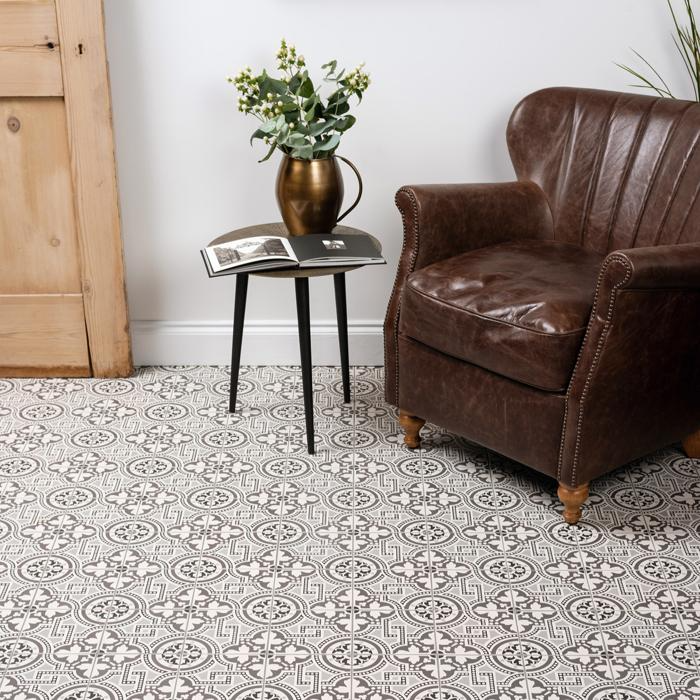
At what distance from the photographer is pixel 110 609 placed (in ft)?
6.22

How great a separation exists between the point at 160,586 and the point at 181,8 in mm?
1606

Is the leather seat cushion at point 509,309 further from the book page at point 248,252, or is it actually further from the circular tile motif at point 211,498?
the circular tile motif at point 211,498

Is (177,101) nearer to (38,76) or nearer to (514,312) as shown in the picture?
(38,76)

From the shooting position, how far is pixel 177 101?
2729 millimetres

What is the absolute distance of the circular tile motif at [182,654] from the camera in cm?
175

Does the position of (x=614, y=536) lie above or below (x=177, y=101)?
below

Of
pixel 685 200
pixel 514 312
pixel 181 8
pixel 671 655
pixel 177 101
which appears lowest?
pixel 671 655

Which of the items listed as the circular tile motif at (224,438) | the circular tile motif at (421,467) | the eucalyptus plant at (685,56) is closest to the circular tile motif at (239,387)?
the circular tile motif at (224,438)

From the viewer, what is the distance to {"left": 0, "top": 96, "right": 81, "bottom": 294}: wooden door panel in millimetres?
2664

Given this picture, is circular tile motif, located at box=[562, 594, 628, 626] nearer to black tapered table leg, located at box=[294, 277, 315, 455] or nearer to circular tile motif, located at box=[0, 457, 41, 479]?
black tapered table leg, located at box=[294, 277, 315, 455]

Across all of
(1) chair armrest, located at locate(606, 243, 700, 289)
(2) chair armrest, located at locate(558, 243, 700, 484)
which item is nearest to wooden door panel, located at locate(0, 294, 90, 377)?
(2) chair armrest, located at locate(558, 243, 700, 484)

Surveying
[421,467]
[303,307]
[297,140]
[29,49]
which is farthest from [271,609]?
→ [29,49]

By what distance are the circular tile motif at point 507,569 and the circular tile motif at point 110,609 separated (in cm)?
73

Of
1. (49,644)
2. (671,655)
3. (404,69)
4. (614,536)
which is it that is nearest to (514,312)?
(614,536)
